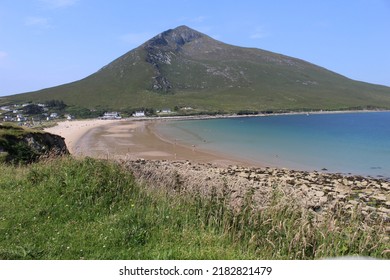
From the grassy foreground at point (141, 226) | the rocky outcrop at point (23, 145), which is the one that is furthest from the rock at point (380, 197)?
the rocky outcrop at point (23, 145)

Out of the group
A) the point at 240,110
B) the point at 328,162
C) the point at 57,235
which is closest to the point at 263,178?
the point at 328,162

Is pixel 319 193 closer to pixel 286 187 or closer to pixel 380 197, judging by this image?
pixel 380 197

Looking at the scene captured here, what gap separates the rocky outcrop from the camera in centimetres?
1628

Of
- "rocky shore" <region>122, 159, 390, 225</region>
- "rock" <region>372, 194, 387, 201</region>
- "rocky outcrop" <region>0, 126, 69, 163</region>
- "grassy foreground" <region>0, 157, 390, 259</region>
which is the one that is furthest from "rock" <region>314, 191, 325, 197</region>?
"rocky outcrop" <region>0, 126, 69, 163</region>

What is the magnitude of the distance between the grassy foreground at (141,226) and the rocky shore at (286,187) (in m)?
0.60

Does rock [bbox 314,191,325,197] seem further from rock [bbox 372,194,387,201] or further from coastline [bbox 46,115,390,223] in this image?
rock [bbox 372,194,387,201]

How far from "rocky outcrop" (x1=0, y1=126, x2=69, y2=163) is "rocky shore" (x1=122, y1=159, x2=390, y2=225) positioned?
5335 mm

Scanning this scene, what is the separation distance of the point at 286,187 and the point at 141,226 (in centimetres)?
573

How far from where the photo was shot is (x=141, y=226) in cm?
686

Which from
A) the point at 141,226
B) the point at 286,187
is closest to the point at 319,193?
the point at 286,187

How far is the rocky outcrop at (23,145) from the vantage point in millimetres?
16281

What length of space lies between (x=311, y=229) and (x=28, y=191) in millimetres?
7058
